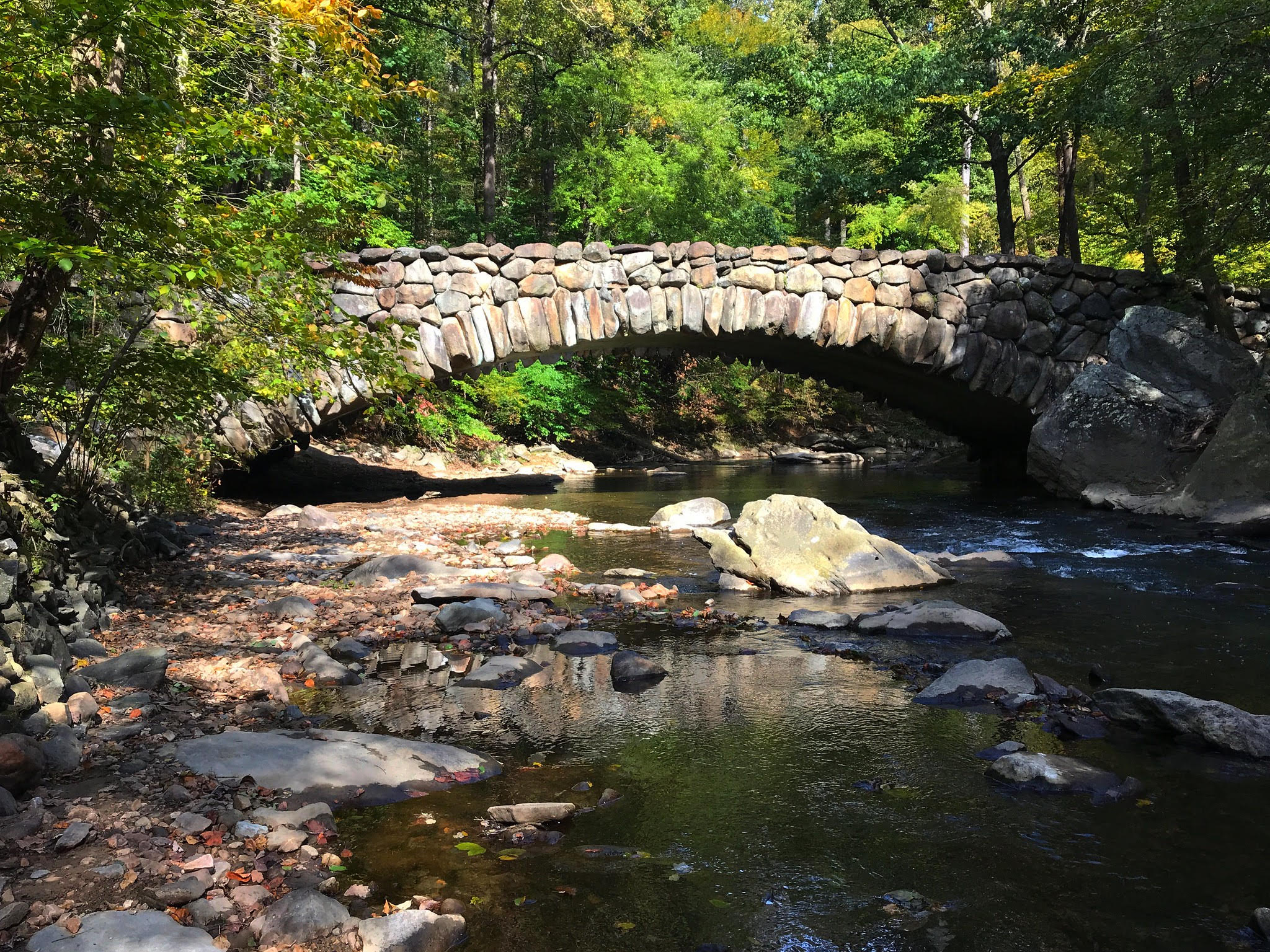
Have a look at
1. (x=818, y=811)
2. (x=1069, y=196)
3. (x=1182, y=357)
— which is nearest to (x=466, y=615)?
(x=818, y=811)

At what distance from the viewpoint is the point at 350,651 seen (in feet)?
14.4

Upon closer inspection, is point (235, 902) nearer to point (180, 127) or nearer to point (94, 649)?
point (94, 649)

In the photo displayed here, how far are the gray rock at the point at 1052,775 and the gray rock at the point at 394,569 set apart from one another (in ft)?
Result: 14.0

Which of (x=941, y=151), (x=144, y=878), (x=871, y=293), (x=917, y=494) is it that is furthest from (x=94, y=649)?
(x=941, y=151)

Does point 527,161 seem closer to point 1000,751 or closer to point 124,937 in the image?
point 1000,751

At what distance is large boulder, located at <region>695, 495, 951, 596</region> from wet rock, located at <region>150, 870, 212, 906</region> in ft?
15.4

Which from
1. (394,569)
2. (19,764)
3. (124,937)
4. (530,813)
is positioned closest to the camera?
(124,937)

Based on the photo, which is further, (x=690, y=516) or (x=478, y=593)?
(x=690, y=516)

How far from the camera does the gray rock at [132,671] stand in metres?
3.55

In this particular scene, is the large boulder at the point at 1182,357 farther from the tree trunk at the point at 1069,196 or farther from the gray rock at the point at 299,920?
the gray rock at the point at 299,920

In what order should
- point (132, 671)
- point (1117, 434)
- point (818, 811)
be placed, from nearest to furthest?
point (818, 811) < point (132, 671) < point (1117, 434)

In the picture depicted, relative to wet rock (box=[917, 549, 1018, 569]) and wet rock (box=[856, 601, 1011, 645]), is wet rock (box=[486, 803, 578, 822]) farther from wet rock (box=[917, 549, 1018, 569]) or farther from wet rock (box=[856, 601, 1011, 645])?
wet rock (box=[917, 549, 1018, 569])

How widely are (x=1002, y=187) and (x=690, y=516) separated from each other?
987 centimetres

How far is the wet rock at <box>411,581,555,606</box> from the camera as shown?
216 inches
